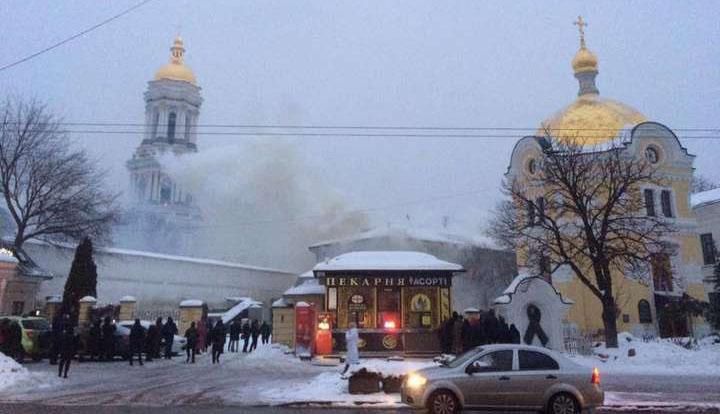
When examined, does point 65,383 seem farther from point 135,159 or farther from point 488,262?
point 135,159

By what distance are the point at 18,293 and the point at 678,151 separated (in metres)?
42.3

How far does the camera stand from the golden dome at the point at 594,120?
33.7 metres

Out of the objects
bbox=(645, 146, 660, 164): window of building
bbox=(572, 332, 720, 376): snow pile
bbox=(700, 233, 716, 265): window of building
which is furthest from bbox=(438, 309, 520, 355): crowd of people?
bbox=(700, 233, 716, 265): window of building

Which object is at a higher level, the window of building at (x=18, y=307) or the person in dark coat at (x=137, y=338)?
the window of building at (x=18, y=307)

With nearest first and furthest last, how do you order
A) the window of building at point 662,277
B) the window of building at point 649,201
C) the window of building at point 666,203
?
the window of building at point 662,277 < the window of building at point 649,201 < the window of building at point 666,203

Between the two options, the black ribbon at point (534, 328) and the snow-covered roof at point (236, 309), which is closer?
the black ribbon at point (534, 328)

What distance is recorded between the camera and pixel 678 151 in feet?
112

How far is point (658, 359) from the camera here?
2023 centimetres

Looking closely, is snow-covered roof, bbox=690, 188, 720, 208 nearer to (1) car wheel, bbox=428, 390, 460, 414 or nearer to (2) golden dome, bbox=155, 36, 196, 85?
(1) car wheel, bbox=428, 390, 460, 414

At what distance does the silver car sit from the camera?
9.54 metres

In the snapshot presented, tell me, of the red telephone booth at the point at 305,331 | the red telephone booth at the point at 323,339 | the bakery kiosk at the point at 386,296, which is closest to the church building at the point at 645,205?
the bakery kiosk at the point at 386,296

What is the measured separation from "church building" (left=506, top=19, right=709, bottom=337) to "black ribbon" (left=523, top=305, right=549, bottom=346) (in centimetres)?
709

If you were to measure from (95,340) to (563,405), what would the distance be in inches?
699

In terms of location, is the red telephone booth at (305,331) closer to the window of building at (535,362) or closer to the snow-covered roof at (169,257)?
the window of building at (535,362)
